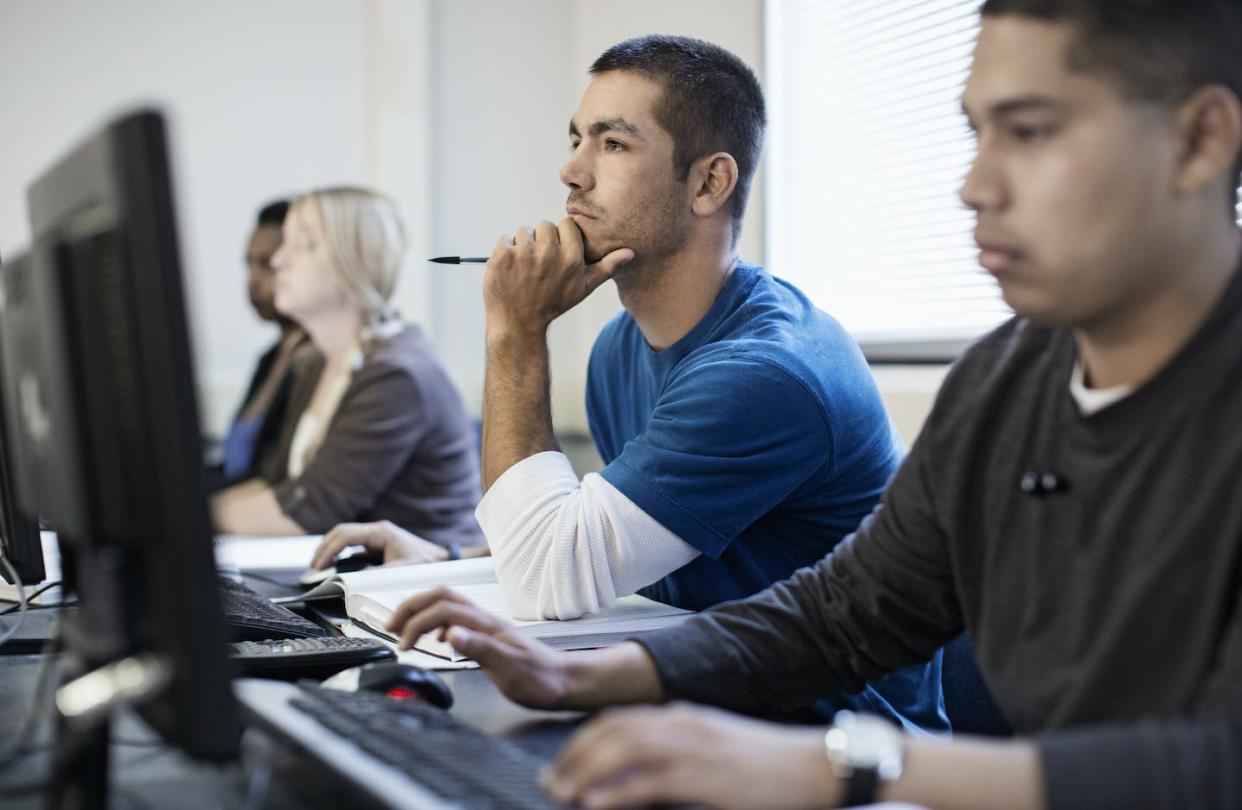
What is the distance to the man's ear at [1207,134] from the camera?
87cm

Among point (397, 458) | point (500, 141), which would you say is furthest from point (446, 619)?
point (500, 141)

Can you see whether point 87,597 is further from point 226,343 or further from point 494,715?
point 226,343

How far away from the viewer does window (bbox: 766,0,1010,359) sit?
8.61 ft

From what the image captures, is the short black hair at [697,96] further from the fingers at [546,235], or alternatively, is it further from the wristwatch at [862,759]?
the wristwatch at [862,759]

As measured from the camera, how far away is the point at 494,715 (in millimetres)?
1033

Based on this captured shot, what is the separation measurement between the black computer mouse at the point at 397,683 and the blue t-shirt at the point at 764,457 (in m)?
0.43

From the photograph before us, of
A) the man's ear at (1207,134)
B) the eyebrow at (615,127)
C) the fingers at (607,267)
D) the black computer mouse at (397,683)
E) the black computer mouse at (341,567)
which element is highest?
the eyebrow at (615,127)

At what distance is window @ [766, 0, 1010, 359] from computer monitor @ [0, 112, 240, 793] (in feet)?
6.75

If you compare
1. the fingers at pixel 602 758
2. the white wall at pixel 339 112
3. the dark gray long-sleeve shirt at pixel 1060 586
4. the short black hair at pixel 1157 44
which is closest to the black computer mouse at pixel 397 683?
the dark gray long-sleeve shirt at pixel 1060 586

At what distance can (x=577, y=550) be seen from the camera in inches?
54.1

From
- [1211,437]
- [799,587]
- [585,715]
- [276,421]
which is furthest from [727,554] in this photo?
[276,421]

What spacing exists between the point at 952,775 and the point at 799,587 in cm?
41

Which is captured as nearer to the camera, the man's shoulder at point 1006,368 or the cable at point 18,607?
the man's shoulder at point 1006,368

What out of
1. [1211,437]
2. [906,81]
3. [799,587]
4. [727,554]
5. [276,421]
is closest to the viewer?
[1211,437]
